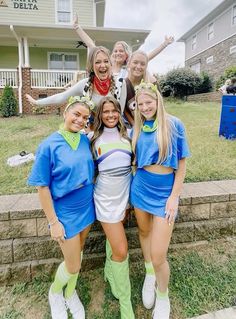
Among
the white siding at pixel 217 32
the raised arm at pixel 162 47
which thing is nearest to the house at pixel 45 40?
the white siding at pixel 217 32

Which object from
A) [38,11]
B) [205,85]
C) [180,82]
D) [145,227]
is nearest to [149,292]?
[145,227]

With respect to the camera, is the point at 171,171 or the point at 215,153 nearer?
the point at 171,171

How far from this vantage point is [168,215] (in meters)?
1.92

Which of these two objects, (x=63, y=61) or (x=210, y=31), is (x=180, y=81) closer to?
(x=63, y=61)

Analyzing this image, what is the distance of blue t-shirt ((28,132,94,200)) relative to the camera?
5.74 feet

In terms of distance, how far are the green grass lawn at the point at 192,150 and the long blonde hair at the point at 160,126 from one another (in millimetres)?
1450

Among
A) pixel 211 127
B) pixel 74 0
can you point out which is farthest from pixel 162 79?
pixel 211 127

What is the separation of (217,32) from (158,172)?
2081 centimetres

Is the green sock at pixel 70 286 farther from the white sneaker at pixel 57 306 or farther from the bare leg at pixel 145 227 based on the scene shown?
the bare leg at pixel 145 227

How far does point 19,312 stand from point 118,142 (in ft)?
5.05

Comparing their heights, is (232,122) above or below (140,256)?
above

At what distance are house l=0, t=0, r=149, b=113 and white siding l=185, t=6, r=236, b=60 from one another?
8108 mm

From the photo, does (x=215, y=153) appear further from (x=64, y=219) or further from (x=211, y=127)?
(x=64, y=219)

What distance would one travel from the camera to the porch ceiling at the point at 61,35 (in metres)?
11.8
